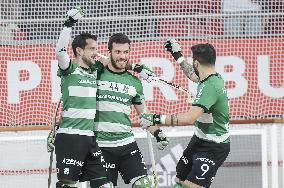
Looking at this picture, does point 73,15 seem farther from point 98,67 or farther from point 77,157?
point 77,157

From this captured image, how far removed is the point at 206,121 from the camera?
680 centimetres

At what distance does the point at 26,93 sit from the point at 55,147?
3.46 metres

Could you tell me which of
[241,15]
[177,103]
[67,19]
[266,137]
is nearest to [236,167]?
[266,137]

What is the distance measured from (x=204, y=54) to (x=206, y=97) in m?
0.36

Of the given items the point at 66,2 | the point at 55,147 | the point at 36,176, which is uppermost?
the point at 66,2

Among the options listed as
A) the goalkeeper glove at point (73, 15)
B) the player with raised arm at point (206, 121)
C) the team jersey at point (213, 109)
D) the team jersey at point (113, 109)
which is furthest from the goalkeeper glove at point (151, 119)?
the goalkeeper glove at point (73, 15)

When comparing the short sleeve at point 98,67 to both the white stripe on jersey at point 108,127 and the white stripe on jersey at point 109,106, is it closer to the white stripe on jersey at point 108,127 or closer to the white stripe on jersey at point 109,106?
the white stripe on jersey at point 109,106

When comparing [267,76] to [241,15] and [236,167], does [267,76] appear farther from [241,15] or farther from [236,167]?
[236,167]

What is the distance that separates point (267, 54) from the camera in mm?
10398

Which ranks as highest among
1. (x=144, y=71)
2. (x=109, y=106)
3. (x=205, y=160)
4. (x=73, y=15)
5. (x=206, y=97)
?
(x=73, y=15)

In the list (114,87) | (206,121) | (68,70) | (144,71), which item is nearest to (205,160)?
(206,121)

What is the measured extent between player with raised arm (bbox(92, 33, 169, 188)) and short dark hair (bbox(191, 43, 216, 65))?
2.06 ft

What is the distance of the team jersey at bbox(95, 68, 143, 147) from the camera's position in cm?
695

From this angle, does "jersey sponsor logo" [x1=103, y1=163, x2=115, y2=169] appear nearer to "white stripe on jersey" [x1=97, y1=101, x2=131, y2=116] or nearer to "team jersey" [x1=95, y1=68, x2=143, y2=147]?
"team jersey" [x1=95, y1=68, x2=143, y2=147]
